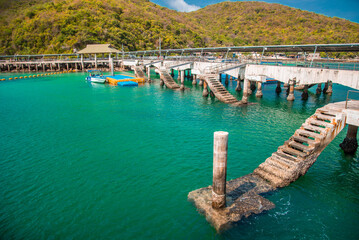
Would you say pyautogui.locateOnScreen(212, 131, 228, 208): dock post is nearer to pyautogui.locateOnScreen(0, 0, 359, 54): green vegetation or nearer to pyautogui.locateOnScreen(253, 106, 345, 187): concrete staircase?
pyautogui.locateOnScreen(253, 106, 345, 187): concrete staircase

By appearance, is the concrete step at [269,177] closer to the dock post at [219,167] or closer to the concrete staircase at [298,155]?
the concrete staircase at [298,155]

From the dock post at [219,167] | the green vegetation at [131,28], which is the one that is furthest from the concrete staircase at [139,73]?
the green vegetation at [131,28]

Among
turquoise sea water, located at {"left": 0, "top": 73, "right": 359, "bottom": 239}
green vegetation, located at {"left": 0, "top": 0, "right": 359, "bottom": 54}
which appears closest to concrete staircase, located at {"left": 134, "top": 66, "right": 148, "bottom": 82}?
turquoise sea water, located at {"left": 0, "top": 73, "right": 359, "bottom": 239}

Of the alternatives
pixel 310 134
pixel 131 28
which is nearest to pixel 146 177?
pixel 310 134

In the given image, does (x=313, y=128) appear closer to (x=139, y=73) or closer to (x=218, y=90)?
(x=218, y=90)

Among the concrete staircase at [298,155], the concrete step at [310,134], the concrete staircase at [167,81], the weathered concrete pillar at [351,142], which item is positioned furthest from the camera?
the concrete staircase at [167,81]

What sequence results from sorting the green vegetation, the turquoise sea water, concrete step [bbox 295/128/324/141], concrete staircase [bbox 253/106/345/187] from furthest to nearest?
the green vegetation
concrete step [bbox 295/128/324/141]
concrete staircase [bbox 253/106/345/187]
the turquoise sea water
